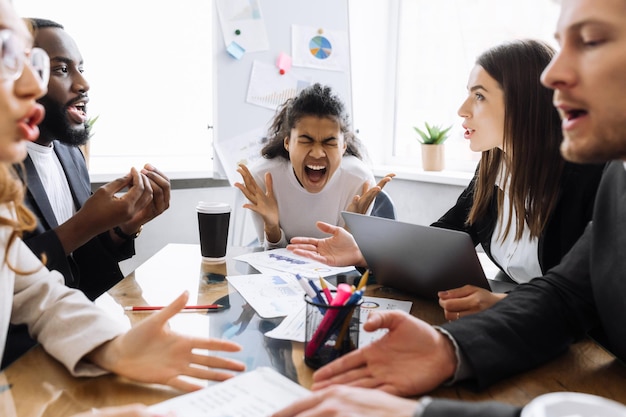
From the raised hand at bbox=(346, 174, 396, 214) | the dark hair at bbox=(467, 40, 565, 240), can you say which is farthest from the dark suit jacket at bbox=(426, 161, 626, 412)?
the raised hand at bbox=(346, 174, 396, 214)

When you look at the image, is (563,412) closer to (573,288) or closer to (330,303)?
(330,303)

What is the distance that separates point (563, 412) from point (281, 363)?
17.3 inches

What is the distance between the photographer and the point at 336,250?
4.52 ft

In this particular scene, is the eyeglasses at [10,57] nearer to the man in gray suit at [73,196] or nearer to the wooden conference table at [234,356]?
the wooden conference table at [234,356]

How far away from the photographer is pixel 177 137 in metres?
3.06

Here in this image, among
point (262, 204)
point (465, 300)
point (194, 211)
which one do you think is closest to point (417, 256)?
point (465, 300)

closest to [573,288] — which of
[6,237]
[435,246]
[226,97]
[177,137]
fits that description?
[435,246]

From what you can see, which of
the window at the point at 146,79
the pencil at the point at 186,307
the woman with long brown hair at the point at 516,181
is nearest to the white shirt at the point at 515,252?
the woman with long brown hair at the point at 516,181

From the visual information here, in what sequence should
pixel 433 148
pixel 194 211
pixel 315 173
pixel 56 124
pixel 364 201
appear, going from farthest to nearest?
pixel 433 148 < pixel 194 211 < pixel 315 173 < pixel 364 201 < pixel 56 124

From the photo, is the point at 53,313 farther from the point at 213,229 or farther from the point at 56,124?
the point at 56,124

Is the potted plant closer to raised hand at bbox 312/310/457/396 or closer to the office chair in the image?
the office chair

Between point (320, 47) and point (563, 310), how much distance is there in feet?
7.64

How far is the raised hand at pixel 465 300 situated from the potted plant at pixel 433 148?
214 cm

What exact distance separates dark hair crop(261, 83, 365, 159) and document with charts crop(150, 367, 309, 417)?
1355mm
